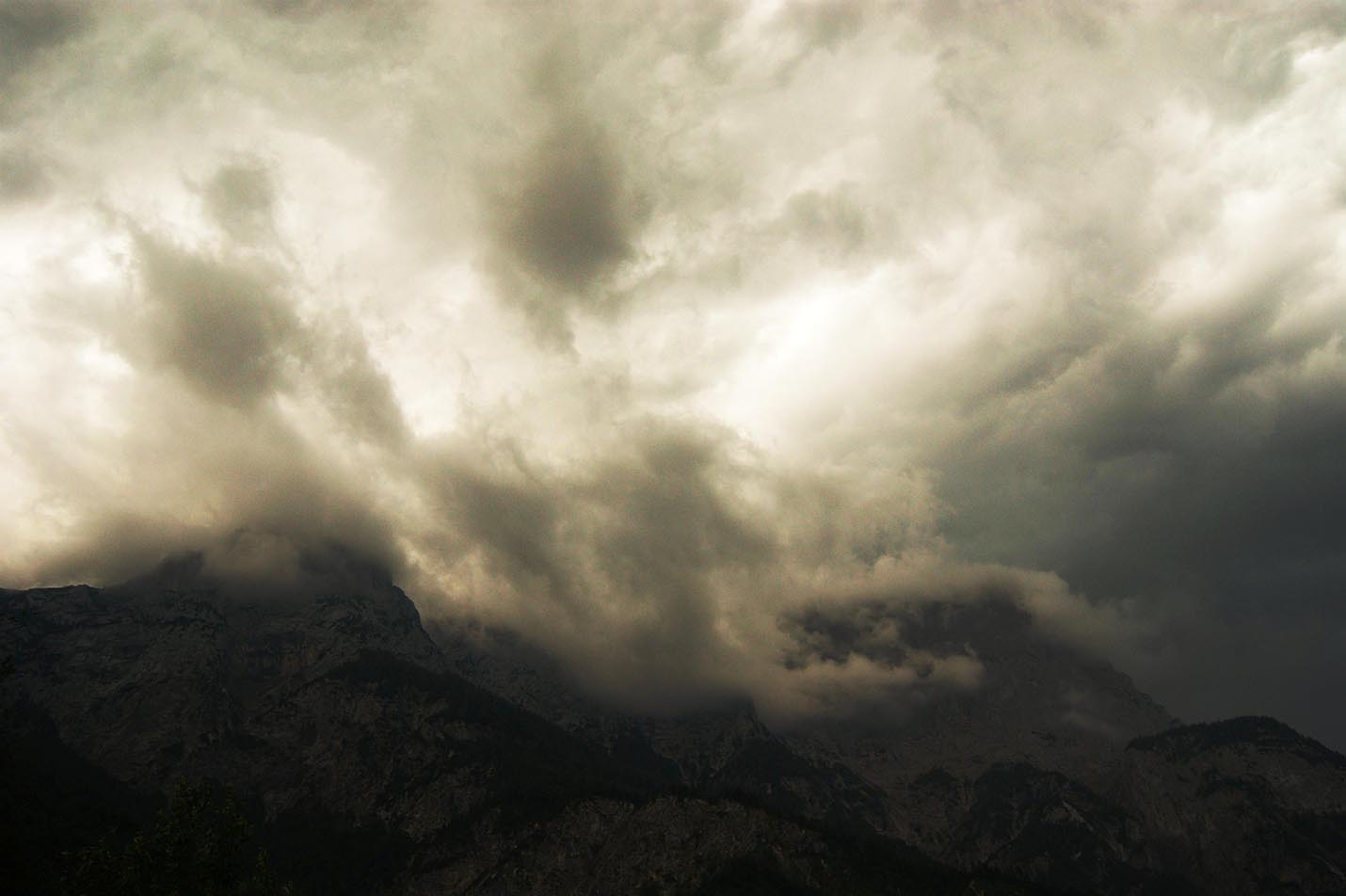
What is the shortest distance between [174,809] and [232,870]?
A: 972cm

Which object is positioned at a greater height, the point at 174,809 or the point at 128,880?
the point at 174,809

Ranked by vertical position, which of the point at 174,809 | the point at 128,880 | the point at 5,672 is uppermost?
the point at 5,672

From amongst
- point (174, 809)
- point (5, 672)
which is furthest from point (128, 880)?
Result: point (5, 672)

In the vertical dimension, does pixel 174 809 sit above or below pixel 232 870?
above

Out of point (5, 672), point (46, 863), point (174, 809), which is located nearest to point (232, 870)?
point (174, 809)

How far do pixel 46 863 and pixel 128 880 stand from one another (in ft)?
424

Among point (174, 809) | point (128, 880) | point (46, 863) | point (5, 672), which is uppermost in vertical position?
point (5, 672)

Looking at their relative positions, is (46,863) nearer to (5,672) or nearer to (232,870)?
(5,672)

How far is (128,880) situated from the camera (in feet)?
270

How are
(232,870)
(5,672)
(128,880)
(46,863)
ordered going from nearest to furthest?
(128,880)
(232,870)
(5,672)
(46,863)

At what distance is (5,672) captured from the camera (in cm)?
15288

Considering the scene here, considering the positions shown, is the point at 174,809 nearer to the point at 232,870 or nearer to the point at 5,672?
the point at 232,870

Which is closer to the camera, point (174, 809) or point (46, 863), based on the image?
point (174, 809)

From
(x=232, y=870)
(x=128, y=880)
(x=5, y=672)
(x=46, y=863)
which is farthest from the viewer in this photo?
(x=46, y=863)
